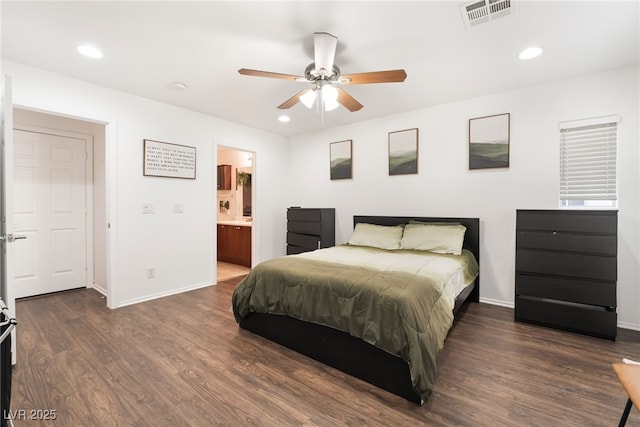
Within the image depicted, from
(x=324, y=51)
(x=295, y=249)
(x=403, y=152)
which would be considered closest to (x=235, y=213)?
(x=295, y=249)

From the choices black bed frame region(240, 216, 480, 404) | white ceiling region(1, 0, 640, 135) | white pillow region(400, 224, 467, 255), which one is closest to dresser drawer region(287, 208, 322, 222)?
white pillow region(400, 224, 467, 255)

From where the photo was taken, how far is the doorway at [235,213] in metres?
5.34

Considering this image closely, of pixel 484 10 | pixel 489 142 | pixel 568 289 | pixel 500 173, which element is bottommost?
pixel 568 289

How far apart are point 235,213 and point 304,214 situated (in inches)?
94.4

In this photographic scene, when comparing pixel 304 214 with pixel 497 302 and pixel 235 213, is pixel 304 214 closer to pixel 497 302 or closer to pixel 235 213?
pixel 235 213

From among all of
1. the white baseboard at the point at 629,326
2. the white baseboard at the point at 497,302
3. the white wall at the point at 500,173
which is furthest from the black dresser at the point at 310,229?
the white baseboard at the point at 629,326

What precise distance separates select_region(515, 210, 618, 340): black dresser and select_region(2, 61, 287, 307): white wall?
153 inches

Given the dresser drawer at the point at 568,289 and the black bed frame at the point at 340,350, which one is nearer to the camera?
the black bed frame at the point at 340,350

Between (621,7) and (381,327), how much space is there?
2.65 m

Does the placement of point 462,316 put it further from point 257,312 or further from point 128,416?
point 128,416

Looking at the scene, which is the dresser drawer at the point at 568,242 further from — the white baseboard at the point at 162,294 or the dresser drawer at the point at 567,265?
the white baseboard at the point at 162,294

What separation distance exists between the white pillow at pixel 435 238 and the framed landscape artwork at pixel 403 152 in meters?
0.89

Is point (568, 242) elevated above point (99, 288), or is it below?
above

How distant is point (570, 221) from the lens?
2.70 meters
